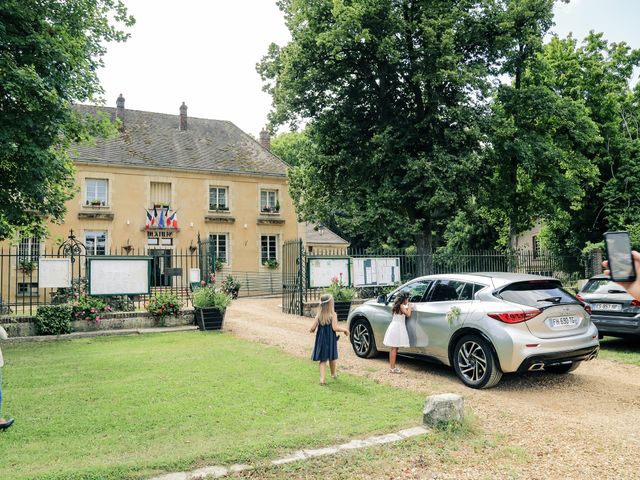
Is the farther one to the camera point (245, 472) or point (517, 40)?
point (517, 40)

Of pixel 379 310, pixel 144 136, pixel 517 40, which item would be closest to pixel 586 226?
pixel 517 40

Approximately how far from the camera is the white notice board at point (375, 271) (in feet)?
54.3

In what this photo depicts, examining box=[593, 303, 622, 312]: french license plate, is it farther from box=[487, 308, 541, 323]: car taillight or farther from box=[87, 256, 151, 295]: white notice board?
box=[87, 256, 151, 295]: white notice board

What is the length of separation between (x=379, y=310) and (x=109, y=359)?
5.29 meters

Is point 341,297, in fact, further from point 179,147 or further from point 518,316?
point 179,147

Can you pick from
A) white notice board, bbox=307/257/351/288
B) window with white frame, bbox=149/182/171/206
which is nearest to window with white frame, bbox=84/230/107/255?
window with white frame, bbox=149/182/171/206

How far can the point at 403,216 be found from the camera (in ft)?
78.6

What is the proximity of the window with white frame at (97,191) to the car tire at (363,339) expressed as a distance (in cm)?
2352

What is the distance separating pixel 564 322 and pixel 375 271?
9.90 m

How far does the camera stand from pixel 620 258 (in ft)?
8.24

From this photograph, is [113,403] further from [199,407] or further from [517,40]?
[517,40]

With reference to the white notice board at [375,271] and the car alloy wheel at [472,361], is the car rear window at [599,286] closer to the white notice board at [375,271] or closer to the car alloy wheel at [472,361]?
the car alloy wheel at [472,361]

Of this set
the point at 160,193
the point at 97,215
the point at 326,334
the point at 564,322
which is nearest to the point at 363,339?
the point at 326,334

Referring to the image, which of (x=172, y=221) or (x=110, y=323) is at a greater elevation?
(x=172, y=221)
